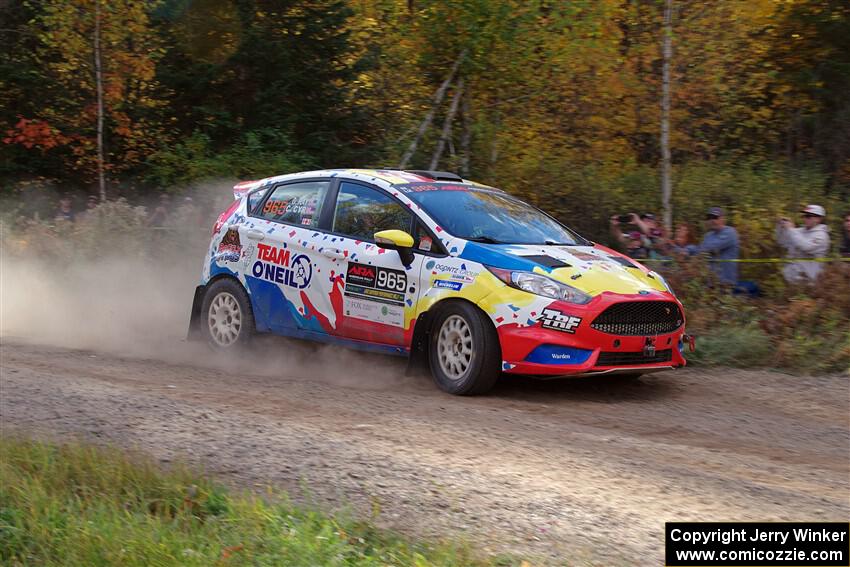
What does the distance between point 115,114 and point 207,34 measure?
9.90 feet

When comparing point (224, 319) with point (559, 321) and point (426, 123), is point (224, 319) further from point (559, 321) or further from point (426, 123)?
point (426, 123)

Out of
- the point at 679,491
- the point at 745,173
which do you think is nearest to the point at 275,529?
the point at 679,491

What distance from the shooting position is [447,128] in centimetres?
1830

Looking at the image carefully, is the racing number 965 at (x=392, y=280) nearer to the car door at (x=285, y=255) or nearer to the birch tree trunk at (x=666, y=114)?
the car door at (x=285, y=255)

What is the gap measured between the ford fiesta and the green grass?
10.6 feet

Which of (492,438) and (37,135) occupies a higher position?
(37,135)

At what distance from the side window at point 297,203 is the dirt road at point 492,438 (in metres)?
1.29

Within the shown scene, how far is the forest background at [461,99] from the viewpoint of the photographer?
1700 centimetres

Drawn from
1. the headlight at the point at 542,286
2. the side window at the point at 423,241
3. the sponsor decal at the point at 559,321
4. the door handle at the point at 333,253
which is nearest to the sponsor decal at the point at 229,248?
the door handle at the point at 333,253

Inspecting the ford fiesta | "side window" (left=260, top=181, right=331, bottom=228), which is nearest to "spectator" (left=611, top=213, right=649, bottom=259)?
the ford fiesta

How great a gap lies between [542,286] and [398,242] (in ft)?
4.30

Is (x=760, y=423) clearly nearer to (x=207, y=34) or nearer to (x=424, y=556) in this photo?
(x=424, y=556)

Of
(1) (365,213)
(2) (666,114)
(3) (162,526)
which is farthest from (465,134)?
(3) (162,526)

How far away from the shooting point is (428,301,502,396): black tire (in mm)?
8094
